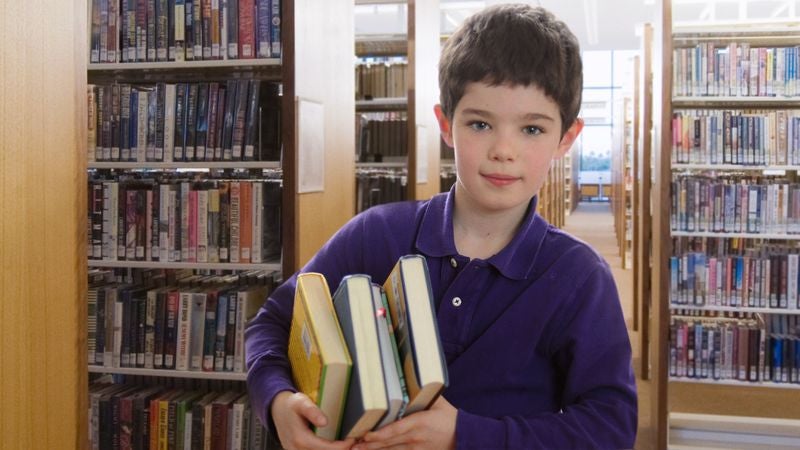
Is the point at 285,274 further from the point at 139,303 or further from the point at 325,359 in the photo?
the point at 325,359

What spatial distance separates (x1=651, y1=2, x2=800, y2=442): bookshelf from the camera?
3.80m

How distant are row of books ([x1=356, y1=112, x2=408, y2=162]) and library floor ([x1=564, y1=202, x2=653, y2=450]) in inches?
70.6

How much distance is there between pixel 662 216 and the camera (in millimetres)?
3561

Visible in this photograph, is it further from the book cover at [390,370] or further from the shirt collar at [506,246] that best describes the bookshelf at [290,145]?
the book cover at [390,370]

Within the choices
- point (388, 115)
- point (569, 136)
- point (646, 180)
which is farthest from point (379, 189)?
point (569, 136)

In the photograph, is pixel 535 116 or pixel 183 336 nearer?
pixel 535 116

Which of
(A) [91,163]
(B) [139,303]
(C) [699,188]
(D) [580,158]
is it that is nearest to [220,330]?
(B) [139,303]

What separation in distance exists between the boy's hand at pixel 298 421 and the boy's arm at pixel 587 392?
0.56 feet

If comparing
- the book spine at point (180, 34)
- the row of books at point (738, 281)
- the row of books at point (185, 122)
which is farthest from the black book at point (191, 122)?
the row of books at point (738, 281)

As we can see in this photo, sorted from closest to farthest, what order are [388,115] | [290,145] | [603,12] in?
[290,145] < [388,115] < [603,12]

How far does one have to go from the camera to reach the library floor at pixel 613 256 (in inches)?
164

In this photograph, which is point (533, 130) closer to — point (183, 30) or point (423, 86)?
point (183, 30)

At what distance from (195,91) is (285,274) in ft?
2.51

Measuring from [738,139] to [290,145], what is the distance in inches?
92.0
